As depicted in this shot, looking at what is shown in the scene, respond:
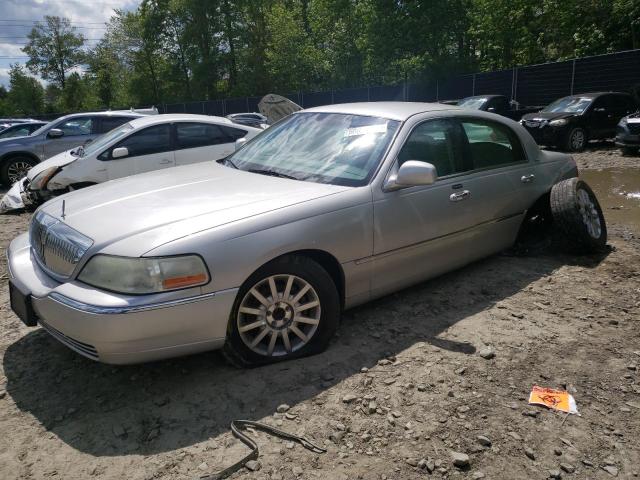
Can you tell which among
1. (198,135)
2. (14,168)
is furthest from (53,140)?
(198,135)

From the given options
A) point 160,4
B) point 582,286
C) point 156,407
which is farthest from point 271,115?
point 160,4

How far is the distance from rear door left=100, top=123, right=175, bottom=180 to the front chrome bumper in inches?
195

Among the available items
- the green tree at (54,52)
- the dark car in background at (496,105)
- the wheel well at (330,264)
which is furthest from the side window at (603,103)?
the green tree at (54,52)

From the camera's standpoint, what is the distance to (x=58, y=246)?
9.91 ft

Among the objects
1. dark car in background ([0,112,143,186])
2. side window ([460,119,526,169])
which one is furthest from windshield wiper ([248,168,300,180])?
dark car in background ([0,112,143,186])

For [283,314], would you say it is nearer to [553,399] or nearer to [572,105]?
[553,399]

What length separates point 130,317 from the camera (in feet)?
8.63

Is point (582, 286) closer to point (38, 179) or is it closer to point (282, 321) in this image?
point (282, 321)

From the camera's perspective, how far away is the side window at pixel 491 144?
4379mm

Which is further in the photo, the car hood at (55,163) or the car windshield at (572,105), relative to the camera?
the car windshield at (572,105)

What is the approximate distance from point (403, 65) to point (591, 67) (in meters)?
12.3

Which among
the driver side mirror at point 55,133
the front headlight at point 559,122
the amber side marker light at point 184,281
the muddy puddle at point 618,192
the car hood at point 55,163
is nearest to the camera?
the amber side marker light at point 184,281

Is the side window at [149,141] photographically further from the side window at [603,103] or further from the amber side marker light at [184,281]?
the side window at [603,103]

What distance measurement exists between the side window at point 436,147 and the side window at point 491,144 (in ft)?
0.58
